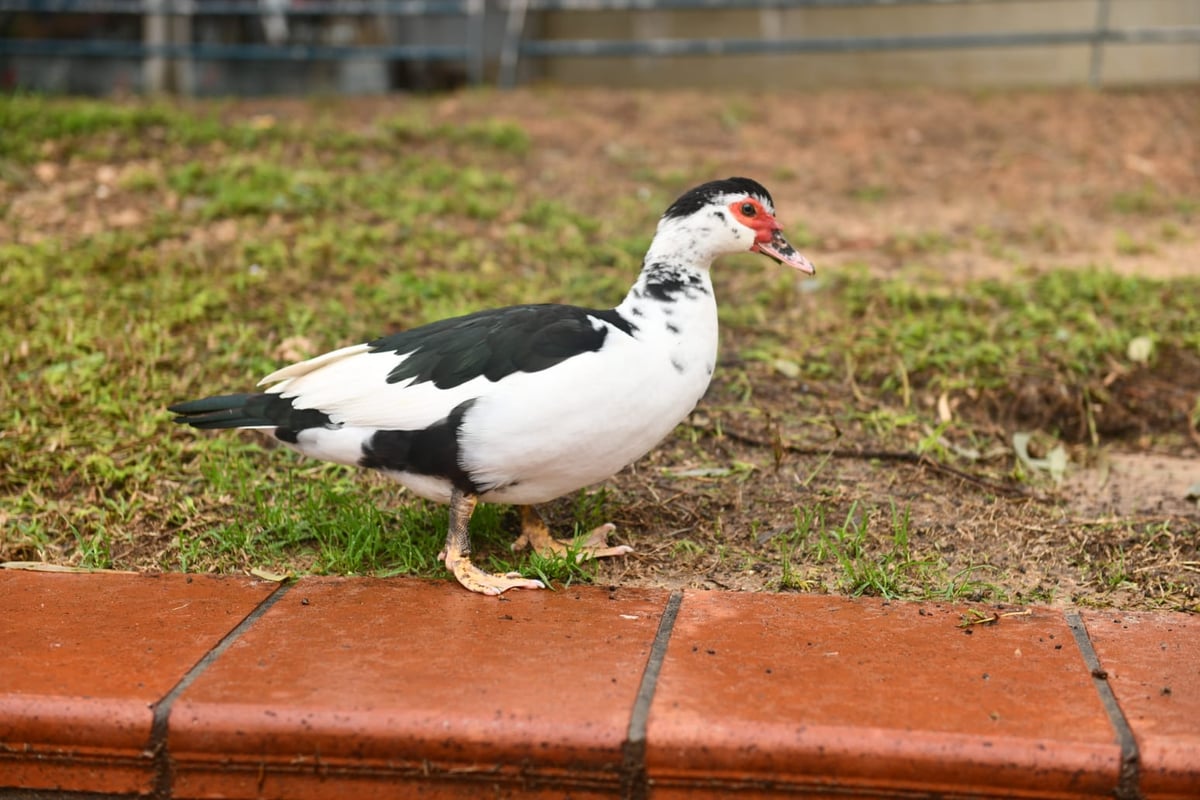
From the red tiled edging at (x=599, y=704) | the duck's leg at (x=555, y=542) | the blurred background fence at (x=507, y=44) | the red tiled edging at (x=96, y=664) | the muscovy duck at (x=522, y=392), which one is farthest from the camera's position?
the blurred background fence at (x=507, y=44)

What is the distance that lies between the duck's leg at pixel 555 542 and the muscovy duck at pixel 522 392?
14 mm

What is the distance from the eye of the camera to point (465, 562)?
2605 millimetres

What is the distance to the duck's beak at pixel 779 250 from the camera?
2750 millimetres

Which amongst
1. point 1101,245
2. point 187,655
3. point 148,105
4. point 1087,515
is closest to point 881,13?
point 1101,245

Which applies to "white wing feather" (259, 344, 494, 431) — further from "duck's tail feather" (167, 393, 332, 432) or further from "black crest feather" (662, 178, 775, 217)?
"black crest feather" (662, 178, 775, 217)

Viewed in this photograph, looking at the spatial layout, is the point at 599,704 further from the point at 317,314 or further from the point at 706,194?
the point at 317,314

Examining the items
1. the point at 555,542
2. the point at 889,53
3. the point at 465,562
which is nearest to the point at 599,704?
the point at 465,562

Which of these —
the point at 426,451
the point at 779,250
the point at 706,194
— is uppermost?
the point at 706,194

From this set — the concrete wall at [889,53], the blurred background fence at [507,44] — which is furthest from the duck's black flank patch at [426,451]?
the concrete wall at [889,53]

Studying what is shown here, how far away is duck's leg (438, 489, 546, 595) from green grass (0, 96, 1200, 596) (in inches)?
2.4

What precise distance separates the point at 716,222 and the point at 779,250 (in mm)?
178

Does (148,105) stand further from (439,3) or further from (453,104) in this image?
(439,3)

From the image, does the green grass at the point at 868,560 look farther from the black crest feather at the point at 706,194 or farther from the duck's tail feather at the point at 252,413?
the duck's tail feather at the point at 252,413

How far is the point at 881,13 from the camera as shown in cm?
769
